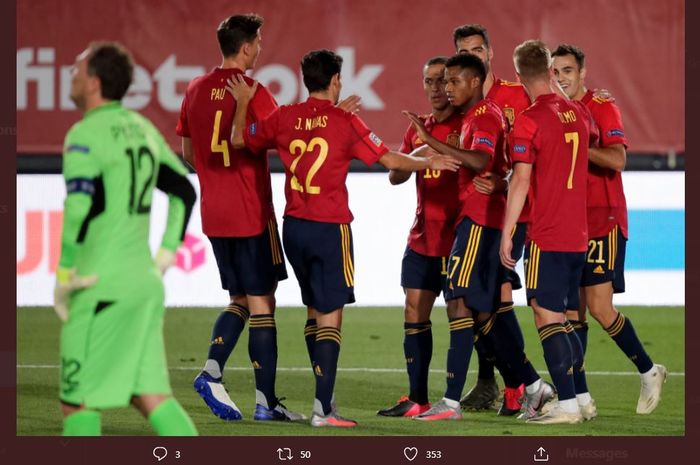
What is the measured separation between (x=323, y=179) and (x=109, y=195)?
87.4 inches

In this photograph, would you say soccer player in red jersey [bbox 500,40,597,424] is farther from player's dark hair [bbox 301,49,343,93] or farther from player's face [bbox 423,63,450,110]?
player's dark hair [bbox 301,49,343,93]

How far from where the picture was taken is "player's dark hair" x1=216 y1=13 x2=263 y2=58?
24.5 feet

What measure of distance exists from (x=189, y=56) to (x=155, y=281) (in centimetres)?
938

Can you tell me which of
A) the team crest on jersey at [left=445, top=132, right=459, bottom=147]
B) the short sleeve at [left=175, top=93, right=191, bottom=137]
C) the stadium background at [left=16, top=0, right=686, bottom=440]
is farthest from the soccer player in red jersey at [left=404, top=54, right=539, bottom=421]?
the stadium background at [left=16, top=0, right=686, bottom=440]

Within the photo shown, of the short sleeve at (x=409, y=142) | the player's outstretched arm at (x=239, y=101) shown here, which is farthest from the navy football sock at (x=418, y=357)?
the player's outstretched arm at (x=239, y=101)

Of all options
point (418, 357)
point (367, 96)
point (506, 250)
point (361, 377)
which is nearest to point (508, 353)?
point (418, 357)

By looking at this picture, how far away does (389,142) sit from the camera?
14.3 m

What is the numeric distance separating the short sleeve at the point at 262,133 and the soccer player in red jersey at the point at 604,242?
1995mm

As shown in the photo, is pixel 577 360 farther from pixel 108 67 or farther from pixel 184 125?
pixel 108 67

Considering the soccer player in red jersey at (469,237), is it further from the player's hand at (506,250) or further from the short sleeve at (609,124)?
the short sleeve at (609,124)

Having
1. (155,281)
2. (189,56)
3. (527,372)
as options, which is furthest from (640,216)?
(155,281)

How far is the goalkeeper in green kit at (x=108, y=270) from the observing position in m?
4.96
